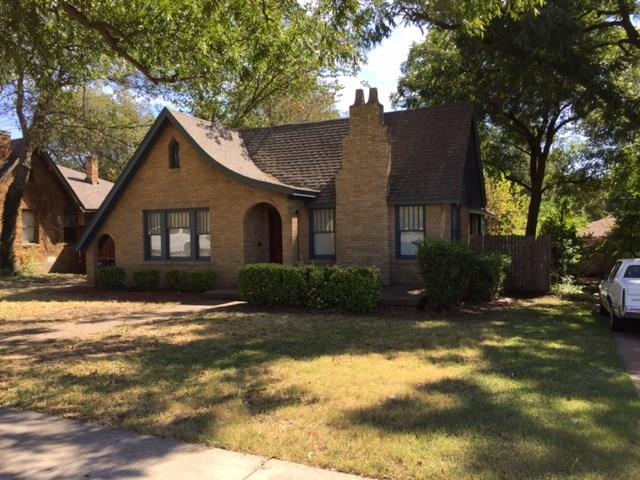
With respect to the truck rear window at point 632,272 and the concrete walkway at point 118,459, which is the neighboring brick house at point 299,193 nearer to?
the truck rear window at point 632,272

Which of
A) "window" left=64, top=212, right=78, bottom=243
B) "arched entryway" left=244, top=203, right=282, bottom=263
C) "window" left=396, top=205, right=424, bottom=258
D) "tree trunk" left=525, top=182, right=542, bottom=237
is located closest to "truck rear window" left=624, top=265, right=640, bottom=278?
"window" left=396, top=205, right=424, bottom=258

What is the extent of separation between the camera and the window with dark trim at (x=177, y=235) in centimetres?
1870

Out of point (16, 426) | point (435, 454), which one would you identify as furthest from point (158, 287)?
point (435, 454)

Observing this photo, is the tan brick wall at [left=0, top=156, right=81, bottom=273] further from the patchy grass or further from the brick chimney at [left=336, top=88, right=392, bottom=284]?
the brick chimney at [left=336, top=88, right=392, bottom=284]

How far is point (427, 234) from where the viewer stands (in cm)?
1653

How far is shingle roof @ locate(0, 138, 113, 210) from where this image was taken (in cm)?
2791

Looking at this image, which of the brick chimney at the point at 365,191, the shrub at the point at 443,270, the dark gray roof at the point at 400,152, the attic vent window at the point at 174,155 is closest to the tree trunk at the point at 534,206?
the dark gray roof at the point at 400,152

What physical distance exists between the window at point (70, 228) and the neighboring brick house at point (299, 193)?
11.7 m

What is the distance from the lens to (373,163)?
54.8 ft

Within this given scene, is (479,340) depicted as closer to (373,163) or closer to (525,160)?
(373,163)

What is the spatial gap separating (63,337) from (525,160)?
24345mm

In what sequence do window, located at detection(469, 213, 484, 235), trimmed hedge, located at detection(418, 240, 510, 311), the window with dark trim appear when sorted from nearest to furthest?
trimmed hedge, located at detection(418, 240, 510, 311)
the window with dark trim
window, located at detection(469, 213, 484, 235)

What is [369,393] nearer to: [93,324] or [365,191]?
[93,324]

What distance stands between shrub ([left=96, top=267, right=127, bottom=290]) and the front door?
5143 millimetres
